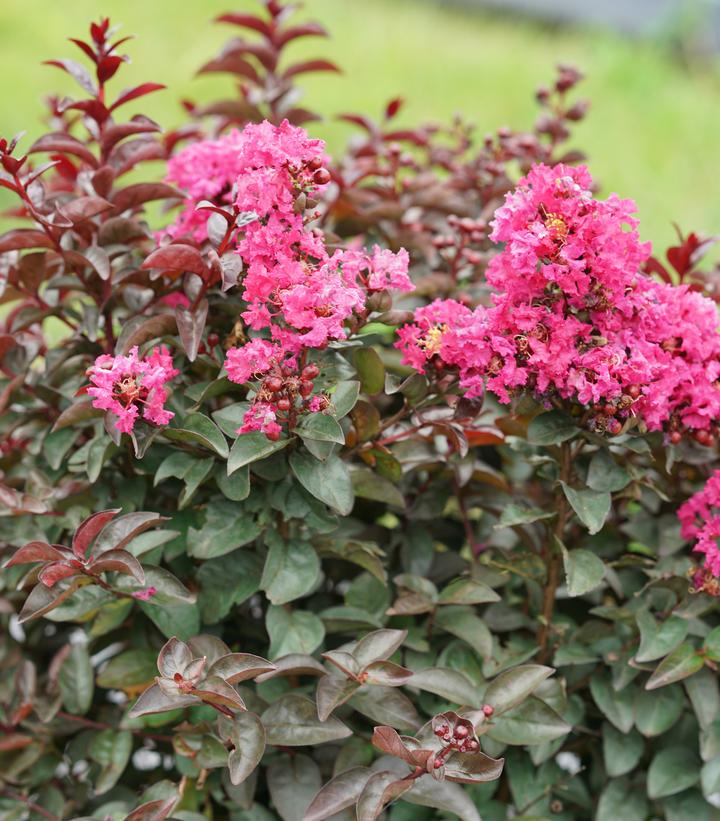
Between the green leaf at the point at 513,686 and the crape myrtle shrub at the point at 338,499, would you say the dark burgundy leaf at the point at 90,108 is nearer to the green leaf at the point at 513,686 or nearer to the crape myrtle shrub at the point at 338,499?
the crape myrtle shrub at the point at 338,499

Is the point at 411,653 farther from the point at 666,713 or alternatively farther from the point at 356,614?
the point at 666,713

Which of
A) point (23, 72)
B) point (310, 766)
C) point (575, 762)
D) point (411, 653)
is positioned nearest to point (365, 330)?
point (411, 653)

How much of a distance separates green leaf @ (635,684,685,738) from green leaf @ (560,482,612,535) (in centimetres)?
31

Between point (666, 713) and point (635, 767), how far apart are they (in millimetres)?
158

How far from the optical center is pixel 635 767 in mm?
1615

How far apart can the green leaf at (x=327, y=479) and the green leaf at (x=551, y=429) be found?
0.79 feet

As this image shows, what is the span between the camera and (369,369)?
141cm

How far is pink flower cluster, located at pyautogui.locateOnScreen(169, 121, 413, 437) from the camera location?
1.24m

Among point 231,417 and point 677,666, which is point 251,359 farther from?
point 677,666

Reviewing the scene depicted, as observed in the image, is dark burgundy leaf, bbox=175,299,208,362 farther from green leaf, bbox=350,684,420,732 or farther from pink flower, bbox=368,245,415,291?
green leaf, bbox=350,684,420,732

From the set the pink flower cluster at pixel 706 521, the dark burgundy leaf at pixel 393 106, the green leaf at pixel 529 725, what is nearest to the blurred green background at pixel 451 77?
the dark burgundy leaf at pixel 393 106

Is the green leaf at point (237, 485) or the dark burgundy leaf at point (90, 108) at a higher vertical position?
the dark burgundy leaf at point (90, 108)

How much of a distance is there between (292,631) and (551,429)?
1.43ft

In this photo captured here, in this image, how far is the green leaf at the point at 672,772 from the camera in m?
1.50
